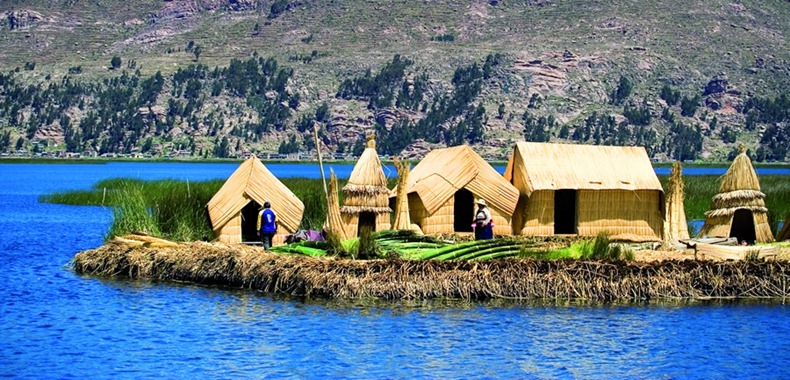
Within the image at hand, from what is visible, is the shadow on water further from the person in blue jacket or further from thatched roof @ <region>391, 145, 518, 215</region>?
thatched roof @ <region>391, 145, 518, 215</region>

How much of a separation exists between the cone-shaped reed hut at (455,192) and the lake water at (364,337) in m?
7.06

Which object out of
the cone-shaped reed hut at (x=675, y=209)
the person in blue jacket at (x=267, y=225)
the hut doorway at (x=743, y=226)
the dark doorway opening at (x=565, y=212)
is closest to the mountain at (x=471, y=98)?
the dark doorway opening at (x=565, y=212)

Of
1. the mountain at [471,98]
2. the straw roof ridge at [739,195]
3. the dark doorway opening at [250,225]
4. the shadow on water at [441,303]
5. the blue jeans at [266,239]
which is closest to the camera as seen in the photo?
the shadow on water at [441,303]

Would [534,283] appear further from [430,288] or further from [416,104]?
[416,104]

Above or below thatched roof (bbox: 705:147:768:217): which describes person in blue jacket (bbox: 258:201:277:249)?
below

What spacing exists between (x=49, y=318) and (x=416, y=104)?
161 meters

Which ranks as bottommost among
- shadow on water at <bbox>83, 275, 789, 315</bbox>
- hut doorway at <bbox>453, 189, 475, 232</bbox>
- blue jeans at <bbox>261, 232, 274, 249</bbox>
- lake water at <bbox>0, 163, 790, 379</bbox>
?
lake water at <bbox>0, 163, 790, 379</bbox>

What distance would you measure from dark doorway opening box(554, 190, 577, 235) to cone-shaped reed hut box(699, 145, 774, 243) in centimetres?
420

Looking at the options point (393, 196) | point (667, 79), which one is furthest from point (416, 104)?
point (393, 196)

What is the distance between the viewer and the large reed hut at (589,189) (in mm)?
32625

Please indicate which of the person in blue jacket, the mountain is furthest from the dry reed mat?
Result: the mountain

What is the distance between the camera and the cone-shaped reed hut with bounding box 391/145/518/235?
32062mm

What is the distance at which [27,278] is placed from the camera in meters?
30.9

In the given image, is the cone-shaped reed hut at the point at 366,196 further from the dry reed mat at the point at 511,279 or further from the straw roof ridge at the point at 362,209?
the dry reed mat at the point at 511,279
